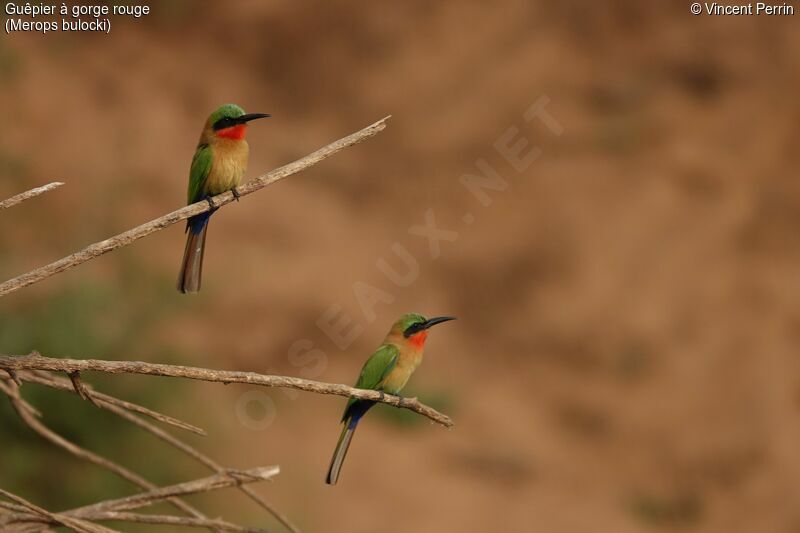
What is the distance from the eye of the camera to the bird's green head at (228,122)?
212 centimetres

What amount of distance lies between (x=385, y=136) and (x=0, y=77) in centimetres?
370

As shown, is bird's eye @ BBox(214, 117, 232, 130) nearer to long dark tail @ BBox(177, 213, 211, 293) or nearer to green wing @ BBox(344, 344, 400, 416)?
long dark tail @ BBox(177, 213, 211, 293)

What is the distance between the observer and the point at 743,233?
9.28m

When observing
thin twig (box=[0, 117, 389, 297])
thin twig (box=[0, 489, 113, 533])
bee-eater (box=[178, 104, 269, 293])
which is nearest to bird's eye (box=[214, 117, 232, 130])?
bee-eater (box=[178, 104, 269, 293])

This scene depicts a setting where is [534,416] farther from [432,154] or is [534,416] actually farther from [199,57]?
[199,57]

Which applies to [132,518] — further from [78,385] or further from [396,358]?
[396,358]

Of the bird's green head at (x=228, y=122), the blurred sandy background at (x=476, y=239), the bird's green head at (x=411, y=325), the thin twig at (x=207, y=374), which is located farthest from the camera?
the blurred sandy background at (x=476, y=239)

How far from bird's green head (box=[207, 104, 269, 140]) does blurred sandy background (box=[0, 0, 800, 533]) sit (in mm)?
4894

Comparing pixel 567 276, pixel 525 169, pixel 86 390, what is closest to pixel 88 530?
pixel 86 390

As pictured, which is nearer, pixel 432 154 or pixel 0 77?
pixel 0 77

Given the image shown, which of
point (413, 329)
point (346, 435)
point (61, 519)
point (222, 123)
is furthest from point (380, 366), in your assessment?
point (61, 519)

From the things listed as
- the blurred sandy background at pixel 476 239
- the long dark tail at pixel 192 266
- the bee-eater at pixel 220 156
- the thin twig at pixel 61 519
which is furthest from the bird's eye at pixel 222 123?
the blurred sandy background at pixel 476 239

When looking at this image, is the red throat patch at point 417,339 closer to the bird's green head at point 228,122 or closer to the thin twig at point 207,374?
the bird's green head at point 228,122

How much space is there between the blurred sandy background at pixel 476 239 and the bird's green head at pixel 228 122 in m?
4.89
